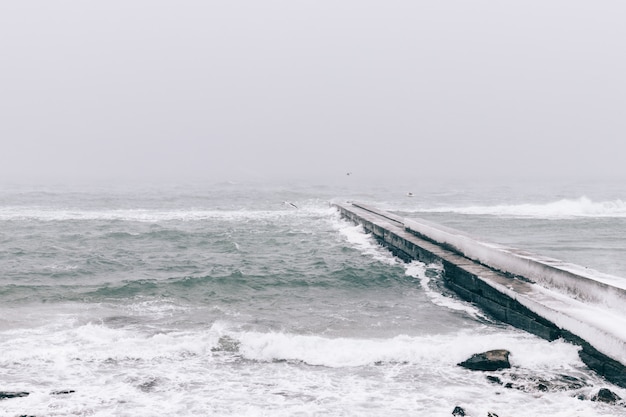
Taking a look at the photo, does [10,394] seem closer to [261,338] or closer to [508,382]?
[261,338]

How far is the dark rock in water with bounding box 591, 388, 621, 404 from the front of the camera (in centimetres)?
708

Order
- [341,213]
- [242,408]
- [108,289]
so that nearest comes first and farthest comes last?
[242,408] < [108,289] < [341,213]

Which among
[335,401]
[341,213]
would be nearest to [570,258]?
[335,401]

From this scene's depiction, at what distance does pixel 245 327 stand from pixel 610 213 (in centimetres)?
3878

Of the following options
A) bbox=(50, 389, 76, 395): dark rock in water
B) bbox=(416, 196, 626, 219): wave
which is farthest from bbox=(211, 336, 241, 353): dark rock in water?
bbox=(416, 196, 626, 219): wave

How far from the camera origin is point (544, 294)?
11.0 metres

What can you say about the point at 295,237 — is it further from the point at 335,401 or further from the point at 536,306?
the point at 335,401

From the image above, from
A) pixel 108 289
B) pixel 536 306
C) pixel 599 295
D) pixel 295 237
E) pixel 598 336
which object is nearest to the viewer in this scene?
pixel 598 336

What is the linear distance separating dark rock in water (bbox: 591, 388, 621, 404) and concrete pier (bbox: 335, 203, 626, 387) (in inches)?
25.3

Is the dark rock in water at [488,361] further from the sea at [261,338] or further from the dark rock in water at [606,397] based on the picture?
the dark rock in water at [606,397]

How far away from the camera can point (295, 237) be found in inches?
1054

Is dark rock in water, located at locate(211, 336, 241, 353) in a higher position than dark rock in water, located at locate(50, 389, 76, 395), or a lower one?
lower

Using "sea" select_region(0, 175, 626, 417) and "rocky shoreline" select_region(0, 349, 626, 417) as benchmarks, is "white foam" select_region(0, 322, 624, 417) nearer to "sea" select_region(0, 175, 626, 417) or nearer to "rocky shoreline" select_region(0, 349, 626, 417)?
"sea" select_region(0, 175, 626, 417)

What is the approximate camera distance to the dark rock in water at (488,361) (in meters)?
8.47
